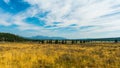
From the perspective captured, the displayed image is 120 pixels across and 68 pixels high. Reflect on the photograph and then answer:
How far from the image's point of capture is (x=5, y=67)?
12.2 m

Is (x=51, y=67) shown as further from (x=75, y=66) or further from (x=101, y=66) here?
(x=101, y=66)

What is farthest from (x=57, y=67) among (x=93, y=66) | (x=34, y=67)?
(x=93, y=66)

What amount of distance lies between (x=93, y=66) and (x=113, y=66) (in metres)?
1.31

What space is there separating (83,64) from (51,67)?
2335 mm

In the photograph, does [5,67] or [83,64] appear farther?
[83,64]

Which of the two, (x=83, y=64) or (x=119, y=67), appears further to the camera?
(x=83, y=64)

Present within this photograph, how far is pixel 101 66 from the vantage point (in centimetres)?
1280

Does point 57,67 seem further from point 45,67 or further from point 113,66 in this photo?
point 113,66

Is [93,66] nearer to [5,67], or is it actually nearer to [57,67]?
[57,67]

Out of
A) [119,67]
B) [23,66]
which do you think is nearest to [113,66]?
[119,67]

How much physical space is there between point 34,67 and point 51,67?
1134mm

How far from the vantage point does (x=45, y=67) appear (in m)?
12.7

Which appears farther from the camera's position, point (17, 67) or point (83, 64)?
point (83, 64)

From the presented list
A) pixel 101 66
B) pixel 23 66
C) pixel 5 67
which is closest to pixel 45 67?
pixel 23 66
